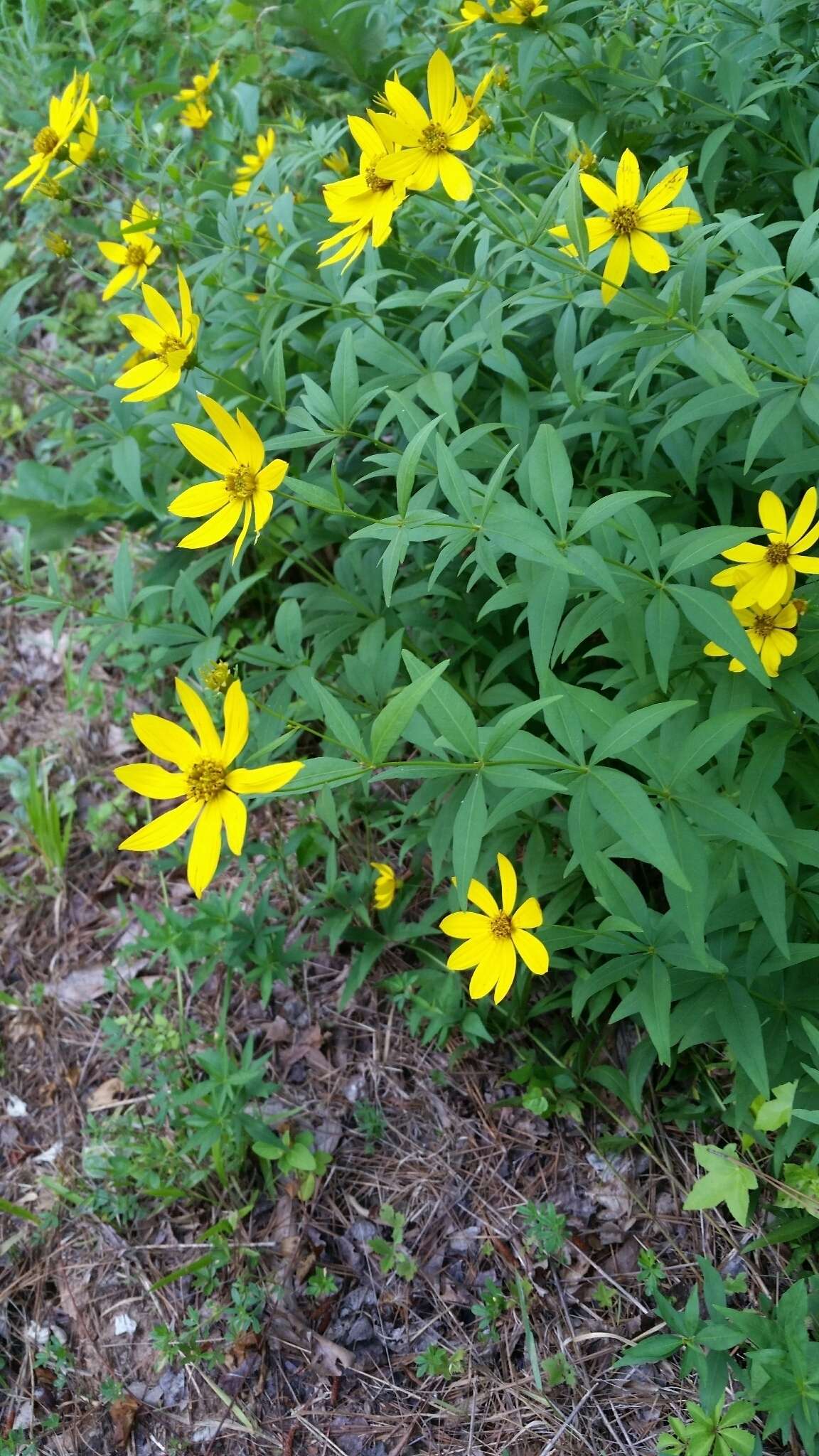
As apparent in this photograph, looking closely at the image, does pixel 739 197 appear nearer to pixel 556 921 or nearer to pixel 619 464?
pixel 619 464

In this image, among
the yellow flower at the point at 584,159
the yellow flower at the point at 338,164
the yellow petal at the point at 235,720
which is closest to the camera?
the yellow petal at the point at 235,720

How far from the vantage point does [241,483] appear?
1.66 meters

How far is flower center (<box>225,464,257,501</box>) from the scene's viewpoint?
1656 millimetres

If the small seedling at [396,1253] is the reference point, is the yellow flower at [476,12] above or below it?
above

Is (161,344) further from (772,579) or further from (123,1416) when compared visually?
(123,1416)

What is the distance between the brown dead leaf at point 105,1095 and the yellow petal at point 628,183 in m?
2.12

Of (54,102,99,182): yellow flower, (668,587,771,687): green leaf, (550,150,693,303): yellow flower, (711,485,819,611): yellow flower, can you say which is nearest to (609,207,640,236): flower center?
(550,150,693,303): yellow flower

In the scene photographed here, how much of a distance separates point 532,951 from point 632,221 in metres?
1.13

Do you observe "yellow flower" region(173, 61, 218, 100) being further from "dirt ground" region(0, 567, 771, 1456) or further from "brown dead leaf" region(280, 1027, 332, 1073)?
"brown dead leaf" region(280, 1027, 332, 1073)

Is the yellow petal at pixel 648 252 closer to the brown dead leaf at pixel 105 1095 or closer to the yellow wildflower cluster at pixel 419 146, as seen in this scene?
the yellow wildflower cluster at pixel 419 146

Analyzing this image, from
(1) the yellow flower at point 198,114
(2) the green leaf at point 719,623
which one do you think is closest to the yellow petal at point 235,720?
(2) the green leaf at point 719,623

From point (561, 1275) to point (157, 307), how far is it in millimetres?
1910

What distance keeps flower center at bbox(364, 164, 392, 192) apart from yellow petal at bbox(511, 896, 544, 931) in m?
1.19

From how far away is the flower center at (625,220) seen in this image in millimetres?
1584
